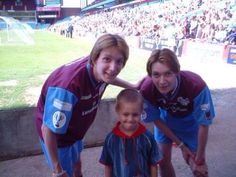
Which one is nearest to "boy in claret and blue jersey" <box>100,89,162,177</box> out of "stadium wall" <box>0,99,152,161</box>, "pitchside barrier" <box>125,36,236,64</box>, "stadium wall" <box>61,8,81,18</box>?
"stadium wall" <box>0,99,152,161</box>

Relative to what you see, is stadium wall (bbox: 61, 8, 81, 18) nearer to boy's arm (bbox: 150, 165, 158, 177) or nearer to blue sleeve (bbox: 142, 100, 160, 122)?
blue sleeve (bbox: 142, 100, 160, 122)

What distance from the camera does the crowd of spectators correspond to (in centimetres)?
1684

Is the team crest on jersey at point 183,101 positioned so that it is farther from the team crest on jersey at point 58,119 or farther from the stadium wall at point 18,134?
the stadium wall at point 18,134

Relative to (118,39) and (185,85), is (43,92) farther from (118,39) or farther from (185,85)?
(185,85)

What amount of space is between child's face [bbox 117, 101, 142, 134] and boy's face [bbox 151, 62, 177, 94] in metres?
0.29

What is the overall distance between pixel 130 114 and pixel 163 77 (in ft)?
1.29

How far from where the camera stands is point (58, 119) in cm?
213

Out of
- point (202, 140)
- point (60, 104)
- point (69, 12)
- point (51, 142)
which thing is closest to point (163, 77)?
point (202, 140)

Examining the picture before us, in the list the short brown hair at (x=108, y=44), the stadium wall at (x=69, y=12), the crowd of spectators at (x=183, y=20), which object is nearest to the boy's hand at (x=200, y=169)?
the short brown hair at (x=108, y=44)

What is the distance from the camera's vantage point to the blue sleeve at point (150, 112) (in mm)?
2732

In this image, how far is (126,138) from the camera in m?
2.31

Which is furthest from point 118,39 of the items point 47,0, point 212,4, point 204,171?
point 47,0

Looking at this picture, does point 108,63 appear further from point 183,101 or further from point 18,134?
point 18,134

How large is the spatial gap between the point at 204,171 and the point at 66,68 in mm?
1426
